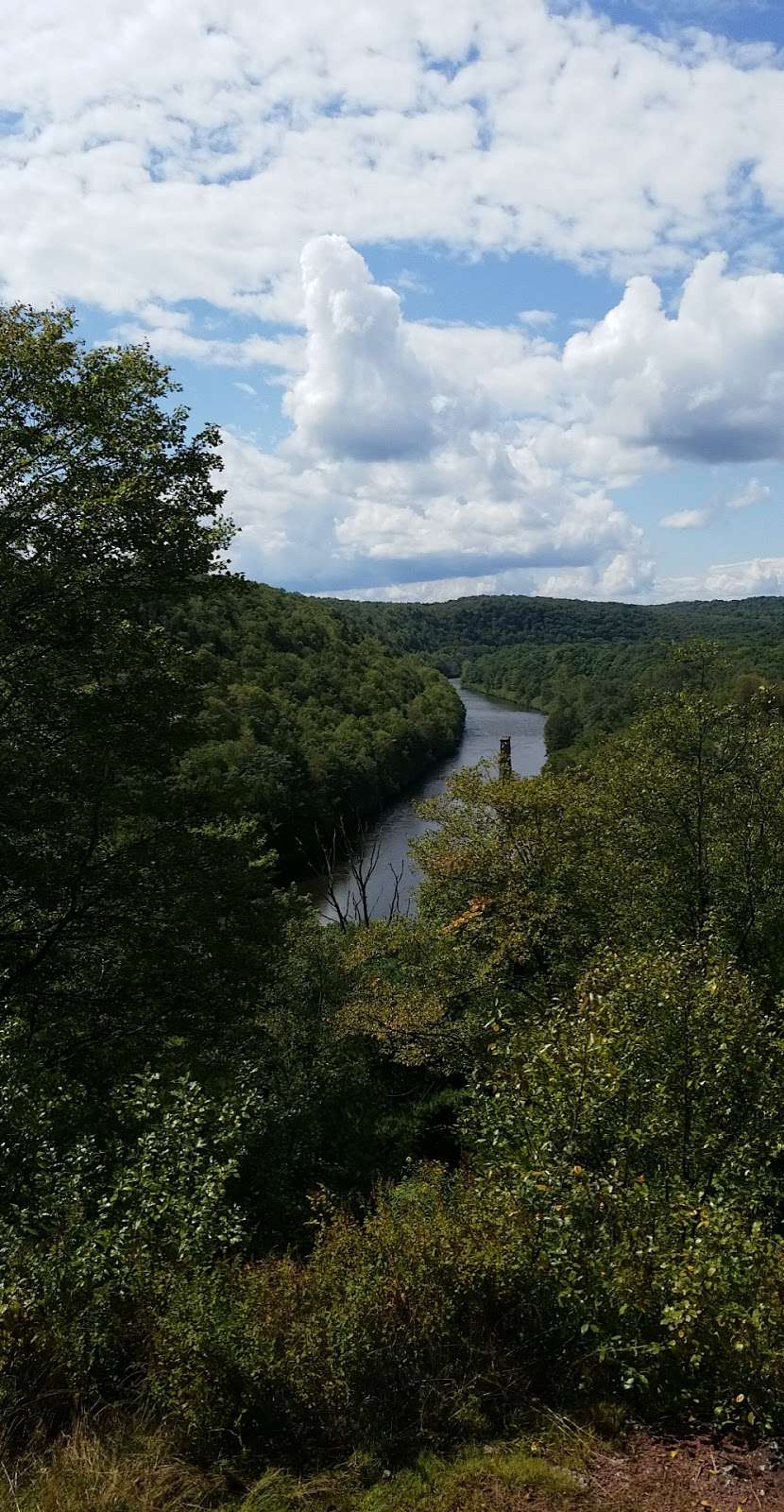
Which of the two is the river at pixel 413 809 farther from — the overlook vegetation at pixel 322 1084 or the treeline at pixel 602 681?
the overlook vegetation at pixel 322 1084

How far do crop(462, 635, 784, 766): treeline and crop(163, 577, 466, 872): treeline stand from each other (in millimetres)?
11742

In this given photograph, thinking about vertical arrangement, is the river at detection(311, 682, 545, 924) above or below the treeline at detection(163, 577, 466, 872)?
below

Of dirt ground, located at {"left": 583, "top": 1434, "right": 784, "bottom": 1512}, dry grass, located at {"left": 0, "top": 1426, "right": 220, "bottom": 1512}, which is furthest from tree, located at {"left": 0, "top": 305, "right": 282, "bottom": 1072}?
dirt ground, located at {"left": 583, "top": 1434, "right": 784, "bottom": 1512}

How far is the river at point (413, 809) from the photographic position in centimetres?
4816

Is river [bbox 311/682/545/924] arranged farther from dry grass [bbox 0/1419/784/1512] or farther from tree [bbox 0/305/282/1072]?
dry grass [bbox 0/1419/784/1512]

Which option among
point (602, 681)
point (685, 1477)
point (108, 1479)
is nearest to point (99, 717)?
point (108, 1479)

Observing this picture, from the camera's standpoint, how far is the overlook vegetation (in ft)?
16.5

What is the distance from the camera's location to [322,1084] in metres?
12.5

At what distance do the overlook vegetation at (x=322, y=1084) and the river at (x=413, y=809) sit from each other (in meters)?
4.83

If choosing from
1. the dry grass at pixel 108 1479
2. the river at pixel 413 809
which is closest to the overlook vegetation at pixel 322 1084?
the dry grass at pixel 108 1479

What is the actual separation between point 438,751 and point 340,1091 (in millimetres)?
77662

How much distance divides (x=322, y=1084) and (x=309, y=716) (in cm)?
5726

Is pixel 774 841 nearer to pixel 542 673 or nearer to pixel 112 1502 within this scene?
pixel 112 1502

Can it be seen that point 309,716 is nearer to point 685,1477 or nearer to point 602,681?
point 685,1477
